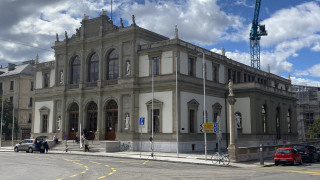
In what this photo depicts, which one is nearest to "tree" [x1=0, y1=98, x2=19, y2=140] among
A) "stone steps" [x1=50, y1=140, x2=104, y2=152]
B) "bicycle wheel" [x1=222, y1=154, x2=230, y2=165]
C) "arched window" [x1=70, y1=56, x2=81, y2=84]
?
"arched window" [x1=70, y1=56, x2=81, y2=84]

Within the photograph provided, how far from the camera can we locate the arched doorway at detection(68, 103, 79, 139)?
47.9 m

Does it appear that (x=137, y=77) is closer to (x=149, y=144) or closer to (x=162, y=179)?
(x=149, y=144)

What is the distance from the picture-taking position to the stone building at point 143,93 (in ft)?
132

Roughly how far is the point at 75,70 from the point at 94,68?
3.87m

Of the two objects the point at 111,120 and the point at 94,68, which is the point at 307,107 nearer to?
the point at 111,120

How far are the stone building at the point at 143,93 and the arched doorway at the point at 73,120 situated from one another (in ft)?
0.45

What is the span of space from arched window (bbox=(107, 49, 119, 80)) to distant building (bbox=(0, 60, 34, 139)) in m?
33.3

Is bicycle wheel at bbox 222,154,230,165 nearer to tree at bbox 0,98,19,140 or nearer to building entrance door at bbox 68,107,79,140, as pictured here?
building entrance door at bbox 68,107,79,140

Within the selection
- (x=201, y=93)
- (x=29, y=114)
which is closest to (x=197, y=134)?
(x=201, y=93)

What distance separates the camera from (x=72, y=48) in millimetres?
49438

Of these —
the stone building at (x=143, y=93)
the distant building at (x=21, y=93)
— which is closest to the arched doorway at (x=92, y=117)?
the stone building at (x=143, y=93)

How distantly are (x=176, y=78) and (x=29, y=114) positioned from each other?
154ft

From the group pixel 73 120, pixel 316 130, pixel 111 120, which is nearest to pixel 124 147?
pixel 111 120

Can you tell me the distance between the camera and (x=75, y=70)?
49.6 m
